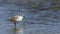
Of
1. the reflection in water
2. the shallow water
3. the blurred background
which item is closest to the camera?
the reflection in water

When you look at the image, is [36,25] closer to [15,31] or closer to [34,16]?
[15,31]

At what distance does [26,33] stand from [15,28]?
0.29 m

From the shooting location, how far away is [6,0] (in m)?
12.3

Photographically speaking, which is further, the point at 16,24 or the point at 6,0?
the point at 6,0

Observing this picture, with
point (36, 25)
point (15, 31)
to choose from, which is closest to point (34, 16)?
point (36, 25)

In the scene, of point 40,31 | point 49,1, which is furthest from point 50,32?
point 49,1

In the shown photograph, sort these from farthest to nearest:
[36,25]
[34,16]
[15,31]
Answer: [34,16] < [36,25] < [15,31]

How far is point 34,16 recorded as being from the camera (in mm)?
8562

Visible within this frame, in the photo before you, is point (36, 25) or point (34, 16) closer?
point (36, 25)

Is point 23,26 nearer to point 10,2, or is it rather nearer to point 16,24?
point 16,24

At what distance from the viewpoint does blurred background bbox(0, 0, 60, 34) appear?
664 cm

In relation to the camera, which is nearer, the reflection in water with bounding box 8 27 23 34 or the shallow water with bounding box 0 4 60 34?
the reflection in water with bounding box 8 27 23 34

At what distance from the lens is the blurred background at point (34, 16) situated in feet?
21.8

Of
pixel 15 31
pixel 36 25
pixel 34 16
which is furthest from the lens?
pixel 34 16
